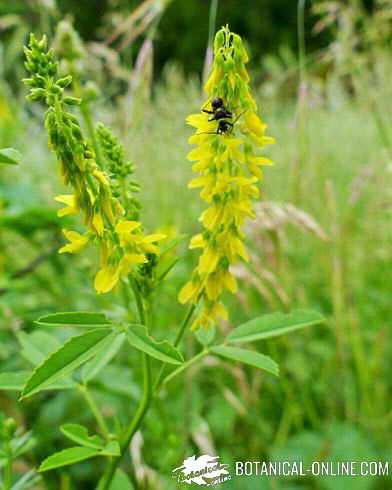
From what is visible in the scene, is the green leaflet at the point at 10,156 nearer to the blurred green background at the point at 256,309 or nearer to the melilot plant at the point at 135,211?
the melilot plant at the point at 135,211

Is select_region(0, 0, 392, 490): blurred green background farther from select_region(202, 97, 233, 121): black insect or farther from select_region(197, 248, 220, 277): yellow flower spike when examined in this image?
select_region(202, 97, 233, 121): black insect

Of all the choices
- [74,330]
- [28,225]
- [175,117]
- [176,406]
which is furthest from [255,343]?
[175,117]

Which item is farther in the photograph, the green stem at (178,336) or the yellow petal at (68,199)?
the green stem at (178,336)

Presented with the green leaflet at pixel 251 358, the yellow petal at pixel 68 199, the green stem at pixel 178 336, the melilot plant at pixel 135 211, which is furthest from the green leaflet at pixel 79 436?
the yellow petal at pixel 68 199

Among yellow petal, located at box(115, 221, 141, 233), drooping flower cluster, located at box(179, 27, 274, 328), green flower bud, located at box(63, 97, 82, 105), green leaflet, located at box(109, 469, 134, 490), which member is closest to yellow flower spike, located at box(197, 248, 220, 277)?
drooping flower cluster, located at box(179, 27, 274, 328)

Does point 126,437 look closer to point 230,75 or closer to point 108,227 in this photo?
point 108,227

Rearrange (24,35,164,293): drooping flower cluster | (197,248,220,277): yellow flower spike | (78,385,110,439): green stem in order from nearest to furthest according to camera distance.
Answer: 1. (24,35,164,293): drooping flower cluster
2. (197,248,220,277): yellow flower spike
3. (78,385,110,439): green stem

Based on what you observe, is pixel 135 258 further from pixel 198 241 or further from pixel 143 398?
pixel 143 398
